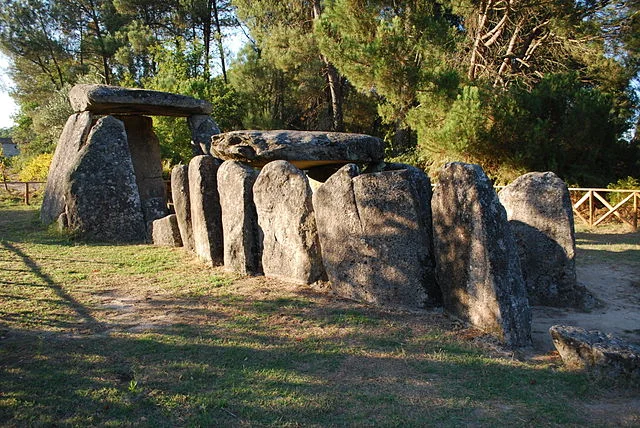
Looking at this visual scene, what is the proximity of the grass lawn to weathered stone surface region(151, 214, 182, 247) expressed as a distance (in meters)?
2.79

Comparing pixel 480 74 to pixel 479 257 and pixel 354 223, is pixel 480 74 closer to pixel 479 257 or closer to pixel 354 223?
pixel 354 223

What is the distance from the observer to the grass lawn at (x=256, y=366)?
3787 millimetres

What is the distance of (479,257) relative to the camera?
521cm

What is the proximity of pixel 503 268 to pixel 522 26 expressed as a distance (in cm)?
1384

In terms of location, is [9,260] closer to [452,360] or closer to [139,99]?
[139,99]

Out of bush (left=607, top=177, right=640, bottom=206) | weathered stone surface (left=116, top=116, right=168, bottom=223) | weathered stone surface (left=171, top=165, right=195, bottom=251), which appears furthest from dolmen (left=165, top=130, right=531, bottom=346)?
bush (left=607, top=177, right=640, bottom=206)

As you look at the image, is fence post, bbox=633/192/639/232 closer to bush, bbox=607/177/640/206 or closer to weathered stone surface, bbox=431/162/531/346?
bush, bbox=607/177/640/206

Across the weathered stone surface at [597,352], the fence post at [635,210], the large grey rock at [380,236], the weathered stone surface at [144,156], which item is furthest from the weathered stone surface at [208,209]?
the fence post at [635,210]

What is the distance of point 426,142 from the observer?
15.8m

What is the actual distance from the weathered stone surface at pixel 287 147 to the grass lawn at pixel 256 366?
240 centimetres

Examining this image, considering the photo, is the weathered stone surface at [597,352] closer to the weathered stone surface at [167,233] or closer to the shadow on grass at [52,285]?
the shadow on grass at [52,285]

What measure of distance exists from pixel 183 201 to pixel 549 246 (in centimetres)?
570

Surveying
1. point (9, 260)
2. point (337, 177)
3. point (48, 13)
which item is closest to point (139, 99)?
point (9, 260)

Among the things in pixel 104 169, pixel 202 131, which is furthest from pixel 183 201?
pixel 202 131
